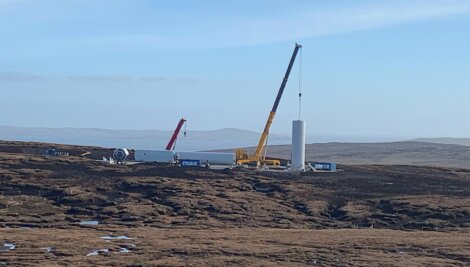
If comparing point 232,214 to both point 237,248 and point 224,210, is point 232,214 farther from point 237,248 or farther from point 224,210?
point 237,248

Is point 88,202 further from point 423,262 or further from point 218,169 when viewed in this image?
point 423,262

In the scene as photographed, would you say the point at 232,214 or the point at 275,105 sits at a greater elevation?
the point at 275,105

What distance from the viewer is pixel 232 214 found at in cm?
5981

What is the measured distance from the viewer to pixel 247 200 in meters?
64.7

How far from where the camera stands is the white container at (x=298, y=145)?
8119cm

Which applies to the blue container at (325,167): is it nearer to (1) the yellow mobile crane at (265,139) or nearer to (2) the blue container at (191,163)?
(1) the yellow mobile crane at (265,139)

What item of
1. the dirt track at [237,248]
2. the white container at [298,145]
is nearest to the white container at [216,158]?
the white container at [298,145]

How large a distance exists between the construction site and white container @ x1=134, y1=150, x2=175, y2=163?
0.12 m

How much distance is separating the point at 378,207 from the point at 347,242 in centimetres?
1763

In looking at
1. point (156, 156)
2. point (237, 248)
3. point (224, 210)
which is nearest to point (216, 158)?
point (156, 156)

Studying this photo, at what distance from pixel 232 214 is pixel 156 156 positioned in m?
27.2

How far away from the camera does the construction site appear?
42219 mm

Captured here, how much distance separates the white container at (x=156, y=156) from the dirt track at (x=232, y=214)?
15.4ft

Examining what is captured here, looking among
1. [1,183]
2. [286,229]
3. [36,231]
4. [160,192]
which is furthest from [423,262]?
[1,183]
